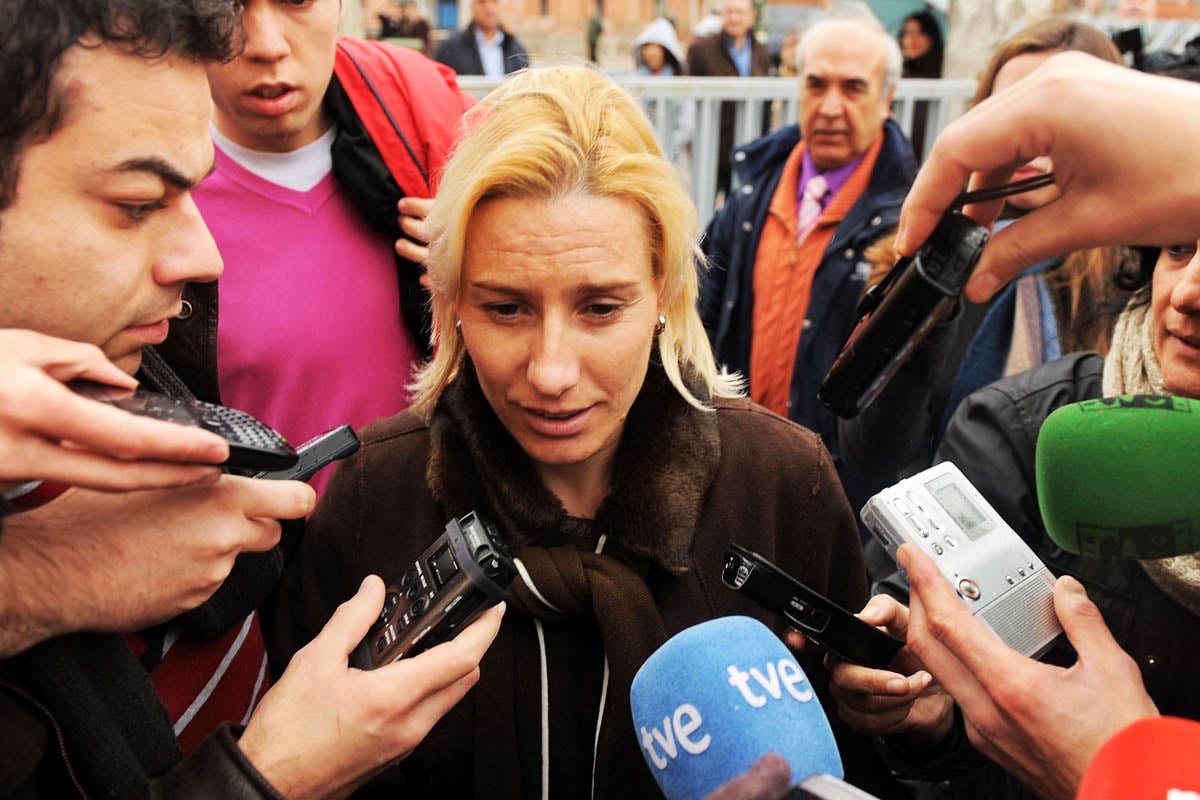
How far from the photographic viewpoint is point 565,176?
1.63 meters

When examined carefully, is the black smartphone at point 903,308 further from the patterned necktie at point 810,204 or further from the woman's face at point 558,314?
the patterned necktie at point 810,204

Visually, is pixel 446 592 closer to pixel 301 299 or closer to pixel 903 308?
pixel 903 308

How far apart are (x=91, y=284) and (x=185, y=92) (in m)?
0.27

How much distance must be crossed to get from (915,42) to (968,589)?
269 inches

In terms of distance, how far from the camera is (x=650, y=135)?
1795 mm

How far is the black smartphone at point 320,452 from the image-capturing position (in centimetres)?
142

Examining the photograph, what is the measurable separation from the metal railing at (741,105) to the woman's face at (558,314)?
344cm

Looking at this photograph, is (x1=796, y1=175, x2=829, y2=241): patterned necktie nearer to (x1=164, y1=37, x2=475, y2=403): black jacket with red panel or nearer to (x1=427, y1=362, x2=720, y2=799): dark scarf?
(x1=164, y1=37, x2=475, y2=403): black jacket with red panel

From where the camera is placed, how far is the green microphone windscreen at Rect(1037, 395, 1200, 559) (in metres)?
1.12

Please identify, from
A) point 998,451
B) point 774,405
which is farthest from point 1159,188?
point 774,405

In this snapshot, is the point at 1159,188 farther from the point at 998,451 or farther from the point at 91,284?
the point at 91,284

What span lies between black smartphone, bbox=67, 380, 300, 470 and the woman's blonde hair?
0.61m

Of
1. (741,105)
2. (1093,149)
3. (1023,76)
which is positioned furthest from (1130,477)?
(741,105)

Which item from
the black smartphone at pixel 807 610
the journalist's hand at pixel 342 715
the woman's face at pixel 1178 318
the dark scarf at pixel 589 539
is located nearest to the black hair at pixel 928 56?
the woman's face at pixel 1178 318
